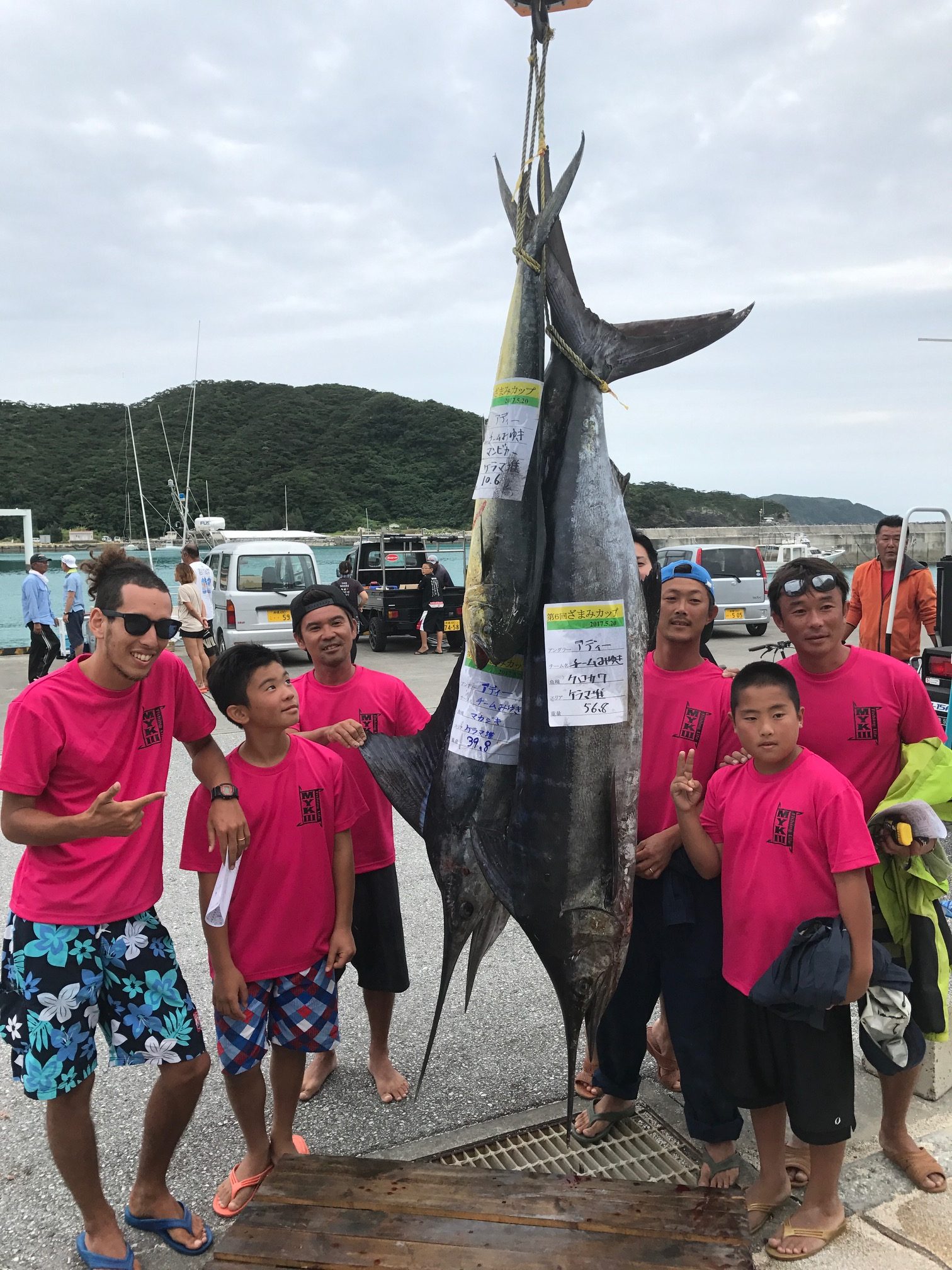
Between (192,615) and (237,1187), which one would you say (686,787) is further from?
(192,615)

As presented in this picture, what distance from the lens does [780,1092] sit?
7.58 feet

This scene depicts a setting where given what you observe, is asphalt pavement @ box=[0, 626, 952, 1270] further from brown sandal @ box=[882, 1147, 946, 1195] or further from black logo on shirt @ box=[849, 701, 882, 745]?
black logo on shirt @ box=[849, 701, 882, 745]

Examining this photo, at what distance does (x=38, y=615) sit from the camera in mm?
12195

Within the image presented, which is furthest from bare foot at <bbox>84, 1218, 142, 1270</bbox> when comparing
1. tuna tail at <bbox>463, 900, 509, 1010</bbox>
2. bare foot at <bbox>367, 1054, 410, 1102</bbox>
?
tuna tail at <bbox>463, 900, 509, 1010</bbox>

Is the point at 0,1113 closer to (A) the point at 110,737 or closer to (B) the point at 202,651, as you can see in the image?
(A) the point at 110,737

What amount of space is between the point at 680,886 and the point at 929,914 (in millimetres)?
696

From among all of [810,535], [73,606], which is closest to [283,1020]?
[73,606]

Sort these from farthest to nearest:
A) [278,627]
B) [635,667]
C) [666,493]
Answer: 1. [666,493]
2. [278,627]
3. [635,667]

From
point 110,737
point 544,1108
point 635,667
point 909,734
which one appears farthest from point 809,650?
point 110,737

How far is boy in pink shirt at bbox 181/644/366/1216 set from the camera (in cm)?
237

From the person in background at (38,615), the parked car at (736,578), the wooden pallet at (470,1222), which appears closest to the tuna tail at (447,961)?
the wooden pallet at (470,1222)

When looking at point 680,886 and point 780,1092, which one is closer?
point 780,1092

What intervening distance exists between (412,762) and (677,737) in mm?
792

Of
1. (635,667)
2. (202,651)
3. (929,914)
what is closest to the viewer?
(635,667)
